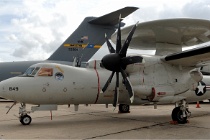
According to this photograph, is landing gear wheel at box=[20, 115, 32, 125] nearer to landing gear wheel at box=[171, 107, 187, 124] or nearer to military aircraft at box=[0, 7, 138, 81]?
landing gear wheel at box=[171, 107, 187, 124]

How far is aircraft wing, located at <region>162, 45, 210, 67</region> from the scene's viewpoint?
33.0 feet


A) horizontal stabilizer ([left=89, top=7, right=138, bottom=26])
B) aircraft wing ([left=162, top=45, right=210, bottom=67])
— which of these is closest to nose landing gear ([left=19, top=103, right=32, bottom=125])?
aircraft wing ([left=162, top=45, right=210, bottom=67])

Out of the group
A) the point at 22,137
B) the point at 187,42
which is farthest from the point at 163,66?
the point at 22,137

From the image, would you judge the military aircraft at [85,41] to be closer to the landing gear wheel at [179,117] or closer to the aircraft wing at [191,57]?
the aircraft wing at [191,57]

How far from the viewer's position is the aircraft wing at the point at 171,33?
10.8 meters

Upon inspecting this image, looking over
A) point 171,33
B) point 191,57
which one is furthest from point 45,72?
point 191,57

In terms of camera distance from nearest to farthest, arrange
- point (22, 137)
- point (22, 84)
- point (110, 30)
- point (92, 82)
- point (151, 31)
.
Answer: point (22, 137) < point (22, 84) < point (92, 82) < point (151, 31) < point (110, 30)

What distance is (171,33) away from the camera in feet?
39.1

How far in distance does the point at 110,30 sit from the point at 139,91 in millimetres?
10452

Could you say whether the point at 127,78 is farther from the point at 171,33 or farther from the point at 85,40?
the point at 85,40

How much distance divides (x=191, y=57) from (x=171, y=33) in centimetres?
185

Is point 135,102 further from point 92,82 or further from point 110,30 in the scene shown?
point 110,30

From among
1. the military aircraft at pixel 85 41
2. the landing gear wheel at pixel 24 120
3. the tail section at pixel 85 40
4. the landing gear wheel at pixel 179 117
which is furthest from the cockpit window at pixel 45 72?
the tail section at pixel 85 40

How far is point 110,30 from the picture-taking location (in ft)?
66.9
